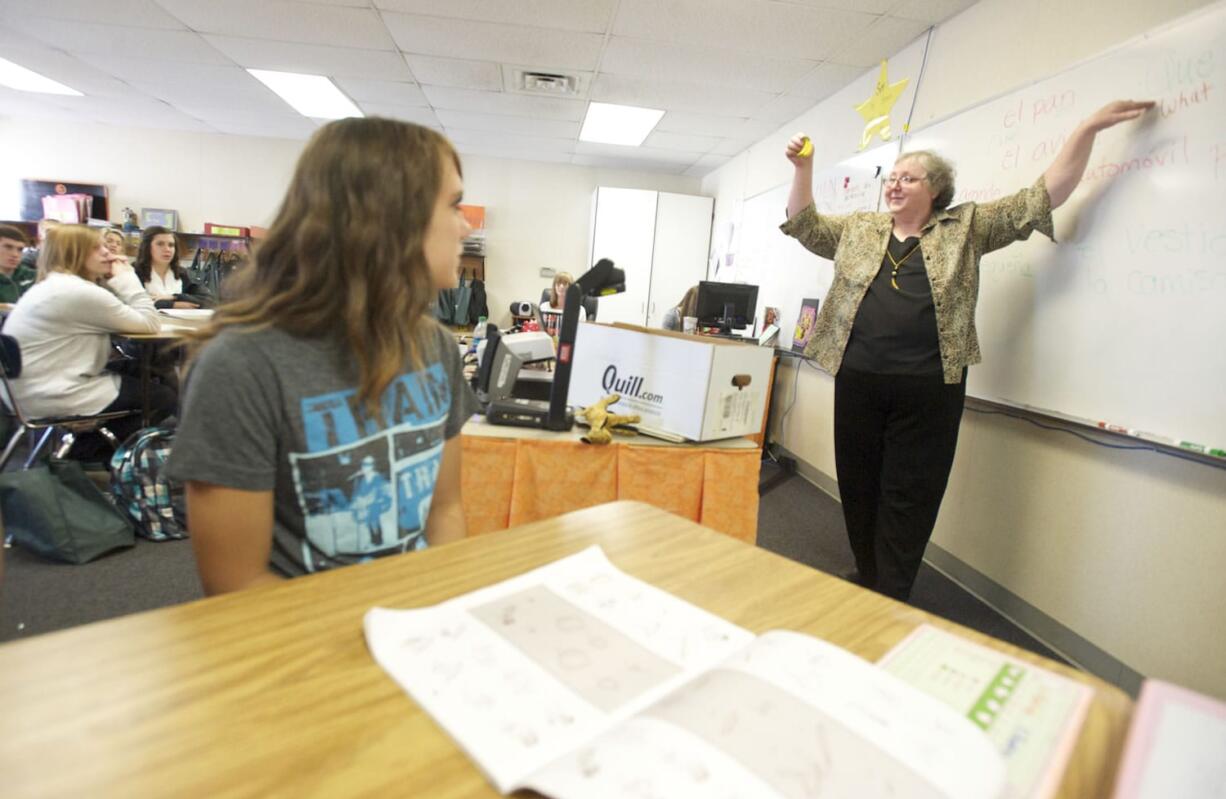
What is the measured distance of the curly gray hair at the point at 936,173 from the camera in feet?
6.18

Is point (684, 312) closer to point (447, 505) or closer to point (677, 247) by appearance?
point (677, 247)

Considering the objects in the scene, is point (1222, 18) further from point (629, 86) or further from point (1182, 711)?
point (629, 86)

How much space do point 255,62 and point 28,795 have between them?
181 inches

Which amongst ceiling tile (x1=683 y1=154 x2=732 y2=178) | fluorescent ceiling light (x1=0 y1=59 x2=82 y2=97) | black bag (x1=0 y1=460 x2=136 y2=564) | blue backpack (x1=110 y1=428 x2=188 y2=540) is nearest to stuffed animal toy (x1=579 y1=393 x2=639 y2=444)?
blue backpack (x1=110 y1=428 x2=188 y2=540)

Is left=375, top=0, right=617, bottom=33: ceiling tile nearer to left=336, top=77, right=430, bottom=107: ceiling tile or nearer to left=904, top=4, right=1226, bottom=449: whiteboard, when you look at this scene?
left=336, top=77, right=430, bottom=107: ceiling tile

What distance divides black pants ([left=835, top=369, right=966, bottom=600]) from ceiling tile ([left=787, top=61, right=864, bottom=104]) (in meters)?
2.10

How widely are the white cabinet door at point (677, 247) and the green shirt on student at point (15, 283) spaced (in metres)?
4.65

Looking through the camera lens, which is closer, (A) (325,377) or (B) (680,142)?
(A) (325,377)

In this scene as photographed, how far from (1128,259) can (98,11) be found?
4.71 metres

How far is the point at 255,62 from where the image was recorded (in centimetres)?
374

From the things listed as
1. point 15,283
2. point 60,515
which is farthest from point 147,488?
point 15,283

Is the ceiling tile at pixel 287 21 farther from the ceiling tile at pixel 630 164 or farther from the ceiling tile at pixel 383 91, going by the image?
the ceiling tile at pixel 630 164

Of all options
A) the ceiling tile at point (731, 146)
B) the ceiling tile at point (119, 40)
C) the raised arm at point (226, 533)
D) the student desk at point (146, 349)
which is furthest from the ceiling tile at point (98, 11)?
the ceiling tile at point (731, 146)

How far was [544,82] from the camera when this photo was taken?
3.77 m
